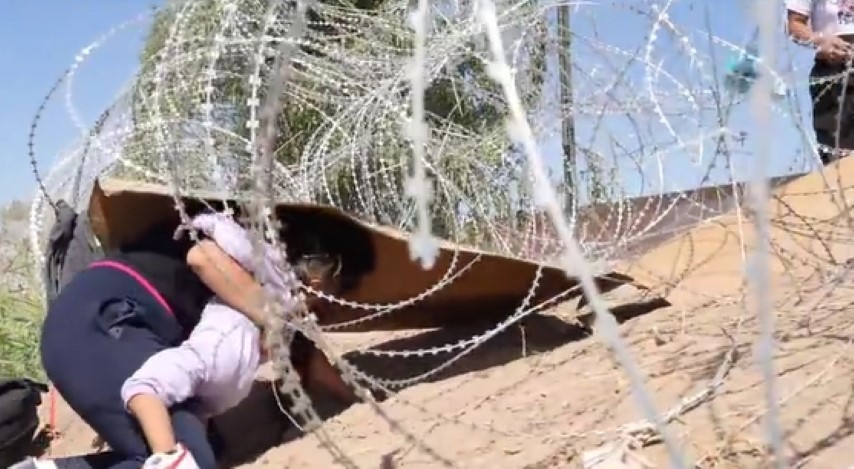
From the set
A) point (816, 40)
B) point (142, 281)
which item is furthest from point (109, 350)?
point (816, 40)

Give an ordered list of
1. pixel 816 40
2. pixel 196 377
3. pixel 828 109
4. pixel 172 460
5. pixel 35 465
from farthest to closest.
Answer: pixel 828 109, pixel 816 40, pixel 35 465, pixel 196 377, pixel 172 460

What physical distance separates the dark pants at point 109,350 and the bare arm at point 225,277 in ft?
0.69

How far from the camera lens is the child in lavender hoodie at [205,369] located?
2.93 metres

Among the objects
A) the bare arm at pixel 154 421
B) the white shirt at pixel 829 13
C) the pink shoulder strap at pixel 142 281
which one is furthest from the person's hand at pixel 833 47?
the bare arm at pixel 154 421

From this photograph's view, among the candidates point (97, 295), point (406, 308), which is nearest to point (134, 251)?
point (97, 295)

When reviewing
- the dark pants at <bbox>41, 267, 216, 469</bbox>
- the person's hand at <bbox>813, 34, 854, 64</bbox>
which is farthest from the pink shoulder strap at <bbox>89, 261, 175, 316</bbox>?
the person's hand at <bbox>813, 34, 854, 64</bbox>

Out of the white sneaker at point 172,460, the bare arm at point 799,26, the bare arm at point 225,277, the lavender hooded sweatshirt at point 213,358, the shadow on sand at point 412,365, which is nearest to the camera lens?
the white sneaker at point 172,460

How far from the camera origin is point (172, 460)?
289 centimetres

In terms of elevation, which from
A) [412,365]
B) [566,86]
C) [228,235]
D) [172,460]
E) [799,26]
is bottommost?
[412,365]

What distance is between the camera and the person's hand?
4211mm

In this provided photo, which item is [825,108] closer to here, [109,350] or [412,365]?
[412,365]

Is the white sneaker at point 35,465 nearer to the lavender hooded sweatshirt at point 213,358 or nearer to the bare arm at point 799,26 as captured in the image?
the lavender hooded sweatshirt at point 213,358

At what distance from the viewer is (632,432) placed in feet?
8.98

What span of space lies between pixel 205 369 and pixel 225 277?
0.24 metres
